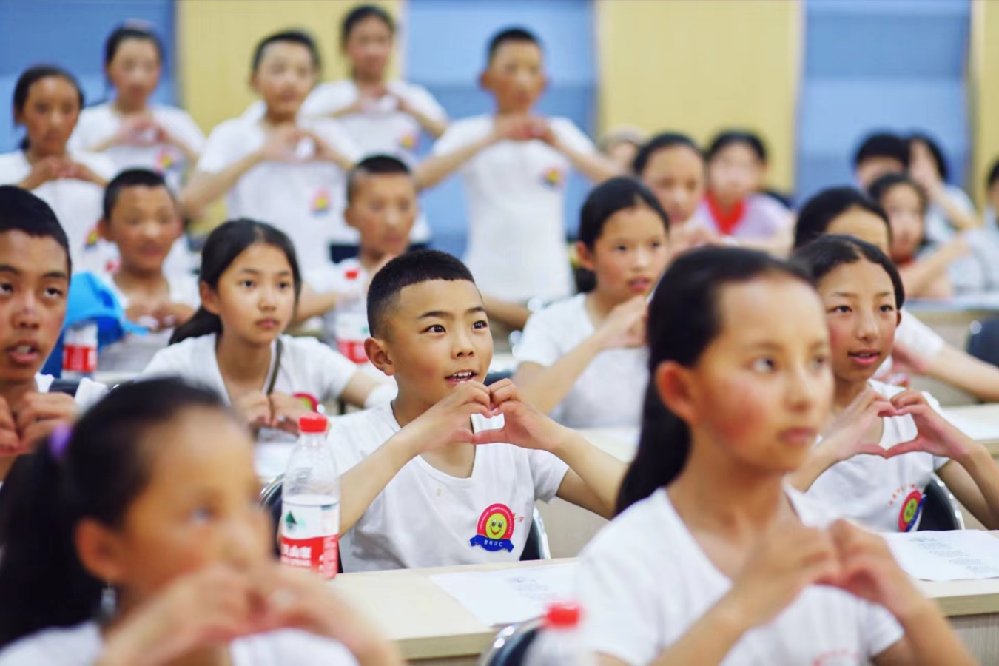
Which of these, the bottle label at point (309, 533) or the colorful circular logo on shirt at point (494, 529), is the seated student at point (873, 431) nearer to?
the colorful circular logo on shirt at point (494, 529)

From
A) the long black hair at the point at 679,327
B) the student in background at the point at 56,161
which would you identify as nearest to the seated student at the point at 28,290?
the long black hair at the point at 679,327

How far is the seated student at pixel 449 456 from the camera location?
7.59ft

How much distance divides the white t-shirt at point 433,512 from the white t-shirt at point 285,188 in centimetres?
284

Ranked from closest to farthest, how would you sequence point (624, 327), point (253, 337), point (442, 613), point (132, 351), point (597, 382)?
point (442, 613), point (253, 337), point (624, 327), point (597, 382), point (132, 351)

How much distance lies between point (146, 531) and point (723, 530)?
2.27ft

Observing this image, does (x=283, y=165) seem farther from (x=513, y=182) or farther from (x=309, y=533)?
(x=309, y=533)

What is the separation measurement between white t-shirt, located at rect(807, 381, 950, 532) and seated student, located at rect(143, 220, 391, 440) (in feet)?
3.91

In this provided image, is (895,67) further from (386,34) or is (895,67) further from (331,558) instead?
(331,558)

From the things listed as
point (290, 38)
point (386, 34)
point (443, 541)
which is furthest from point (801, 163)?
point (443, 541)

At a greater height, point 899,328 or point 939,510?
point 899,328

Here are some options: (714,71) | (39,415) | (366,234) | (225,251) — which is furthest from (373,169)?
→ (714,71)

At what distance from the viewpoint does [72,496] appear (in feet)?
4.26

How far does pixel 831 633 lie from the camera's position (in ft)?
5.09

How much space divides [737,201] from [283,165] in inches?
94.6
